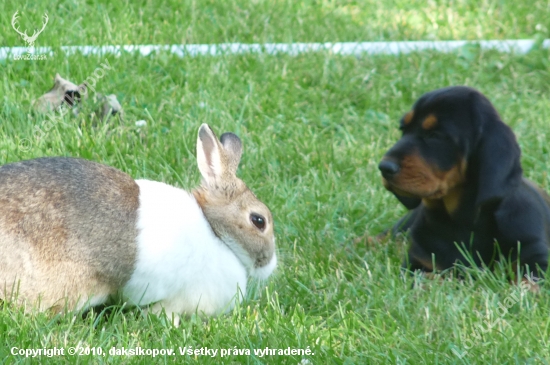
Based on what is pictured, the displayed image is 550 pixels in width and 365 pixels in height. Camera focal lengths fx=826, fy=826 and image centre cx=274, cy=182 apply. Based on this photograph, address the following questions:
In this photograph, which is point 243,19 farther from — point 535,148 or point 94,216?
point 94,216

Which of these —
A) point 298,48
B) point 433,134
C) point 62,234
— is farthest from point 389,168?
point 298,48

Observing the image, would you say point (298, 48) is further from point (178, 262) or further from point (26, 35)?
point (178, 262)

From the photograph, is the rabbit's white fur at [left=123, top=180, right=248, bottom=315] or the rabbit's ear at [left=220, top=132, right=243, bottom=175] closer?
the rabbit's white fur at [left=123, top=180, right=248, bottom=315]

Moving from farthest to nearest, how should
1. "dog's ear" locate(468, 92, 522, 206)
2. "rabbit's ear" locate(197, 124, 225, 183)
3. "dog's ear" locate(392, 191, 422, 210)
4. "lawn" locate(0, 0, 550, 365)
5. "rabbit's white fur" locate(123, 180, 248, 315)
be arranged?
"dog's ear" locate(392, 191, 422, 210), "dog's ear" locate(468, 92, 522, 206), "rabbit's ear" locate(197, 124, 225, 183), "rabbit's white fur" locate(123, 180, 248, 315), "lawn" locate(0, 0, 550, 365)

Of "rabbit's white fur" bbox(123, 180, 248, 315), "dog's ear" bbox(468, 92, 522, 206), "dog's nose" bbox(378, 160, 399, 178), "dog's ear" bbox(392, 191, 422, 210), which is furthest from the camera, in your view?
"dog's ear" bbox(392, 191, 422, 210)

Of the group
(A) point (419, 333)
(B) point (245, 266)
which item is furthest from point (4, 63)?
(A) point (419, 333)

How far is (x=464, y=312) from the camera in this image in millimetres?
3354

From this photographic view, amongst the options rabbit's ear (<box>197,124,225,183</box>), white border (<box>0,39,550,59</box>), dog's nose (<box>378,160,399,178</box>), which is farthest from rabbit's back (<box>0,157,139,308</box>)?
white border (<box>0,39,550,59</box>)

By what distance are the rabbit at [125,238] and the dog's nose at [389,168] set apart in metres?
0.67

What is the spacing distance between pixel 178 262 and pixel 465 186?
4.86 ft

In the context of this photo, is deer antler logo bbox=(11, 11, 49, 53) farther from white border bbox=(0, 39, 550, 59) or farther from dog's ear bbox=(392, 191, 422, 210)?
dog's ear bbox=(392, 191, 422, 210)

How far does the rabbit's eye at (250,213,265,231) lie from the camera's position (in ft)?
11.5

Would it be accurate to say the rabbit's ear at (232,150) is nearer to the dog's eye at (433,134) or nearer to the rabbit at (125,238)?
the rabbit at (125,238)

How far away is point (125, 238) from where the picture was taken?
10.5 feet
